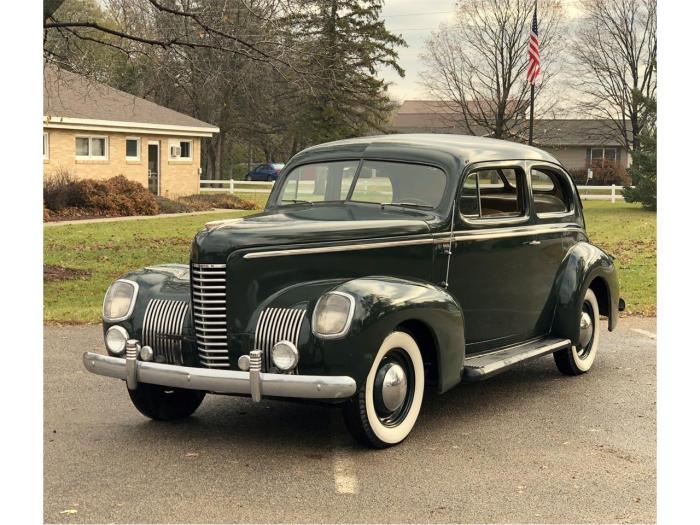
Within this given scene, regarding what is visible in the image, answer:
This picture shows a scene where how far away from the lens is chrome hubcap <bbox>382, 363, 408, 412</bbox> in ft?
19.1

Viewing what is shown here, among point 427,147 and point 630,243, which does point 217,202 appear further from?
point 427,147

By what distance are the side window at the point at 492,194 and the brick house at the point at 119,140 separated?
23.4 meters

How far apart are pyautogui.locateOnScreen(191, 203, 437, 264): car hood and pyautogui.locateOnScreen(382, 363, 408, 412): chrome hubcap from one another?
0.89 metres

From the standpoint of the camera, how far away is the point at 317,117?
46781mm

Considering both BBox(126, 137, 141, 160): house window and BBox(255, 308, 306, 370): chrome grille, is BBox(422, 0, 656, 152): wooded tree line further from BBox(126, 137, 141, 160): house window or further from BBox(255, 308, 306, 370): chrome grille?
BBox(255, 308, 306, 370): chrome grille

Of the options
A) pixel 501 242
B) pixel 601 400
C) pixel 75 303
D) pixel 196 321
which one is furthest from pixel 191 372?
pixel 75 303

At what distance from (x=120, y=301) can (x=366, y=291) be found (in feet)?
5.68

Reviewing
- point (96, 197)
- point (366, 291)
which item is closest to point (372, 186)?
point (366, 291)

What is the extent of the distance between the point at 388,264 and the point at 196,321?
51.3 inches

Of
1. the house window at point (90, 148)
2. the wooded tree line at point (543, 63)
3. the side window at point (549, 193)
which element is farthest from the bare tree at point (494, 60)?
the side window at point (549, 193)

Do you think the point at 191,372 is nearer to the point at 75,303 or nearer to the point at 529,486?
the point at 529,486

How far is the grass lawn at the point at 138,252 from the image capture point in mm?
12805

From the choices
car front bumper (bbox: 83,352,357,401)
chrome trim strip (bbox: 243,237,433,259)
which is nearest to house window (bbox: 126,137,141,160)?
chrome trim strip (bbox: 243,237,433,259)

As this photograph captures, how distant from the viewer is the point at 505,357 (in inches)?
276
